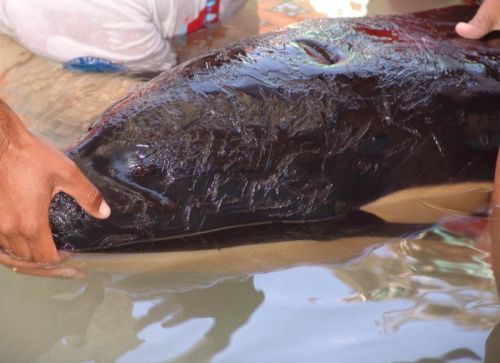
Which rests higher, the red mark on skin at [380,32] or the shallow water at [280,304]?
the red mark on skin at [380,32]

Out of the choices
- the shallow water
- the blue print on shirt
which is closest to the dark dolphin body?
the shallow water

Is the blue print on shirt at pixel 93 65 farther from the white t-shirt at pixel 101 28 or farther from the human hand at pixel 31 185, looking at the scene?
the human hand at pixel 31 185

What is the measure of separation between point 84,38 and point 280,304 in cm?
168

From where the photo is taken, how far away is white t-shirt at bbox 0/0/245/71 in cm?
305

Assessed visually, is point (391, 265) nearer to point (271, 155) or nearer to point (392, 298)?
point (392, 298)

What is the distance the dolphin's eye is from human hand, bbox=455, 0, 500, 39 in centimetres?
51

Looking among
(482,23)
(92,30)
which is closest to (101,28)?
(92,30)

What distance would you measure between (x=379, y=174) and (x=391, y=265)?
0.30m

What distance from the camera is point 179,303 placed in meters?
2.06

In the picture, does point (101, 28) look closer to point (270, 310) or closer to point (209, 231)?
point (209, 231)

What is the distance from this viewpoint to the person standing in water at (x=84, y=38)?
1.83 meters

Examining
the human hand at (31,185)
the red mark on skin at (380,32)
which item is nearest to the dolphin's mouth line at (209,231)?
the human hand at (31,185)

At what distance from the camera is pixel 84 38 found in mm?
3125

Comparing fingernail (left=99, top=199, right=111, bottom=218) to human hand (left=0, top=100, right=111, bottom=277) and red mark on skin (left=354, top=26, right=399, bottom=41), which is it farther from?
red mark on skin (left=354, top=26, right=399, bottom=41)
